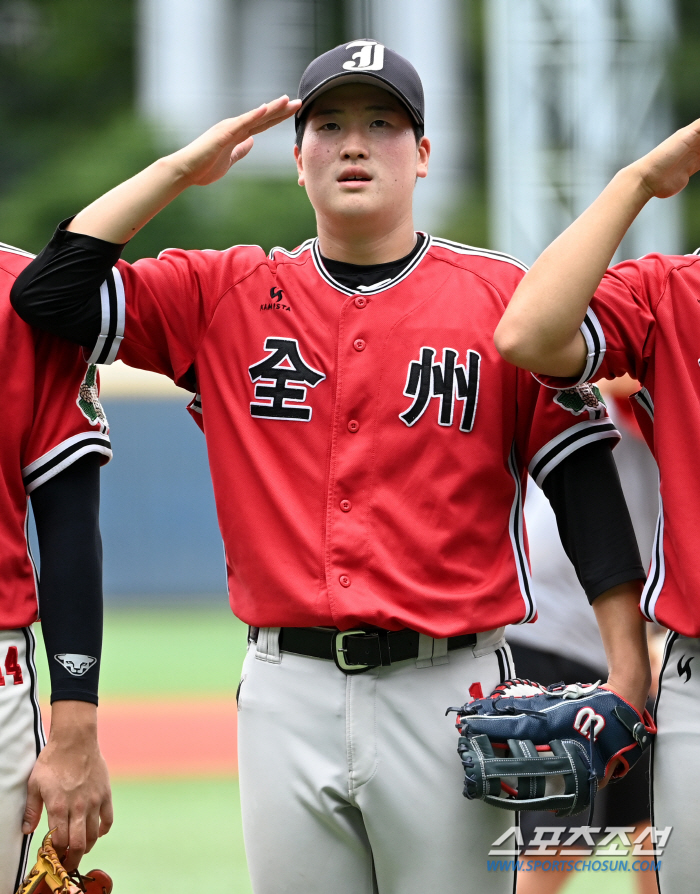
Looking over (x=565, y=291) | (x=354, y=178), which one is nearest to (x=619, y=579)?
(x=565, y=291)

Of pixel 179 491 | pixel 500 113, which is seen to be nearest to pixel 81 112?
pixel 500 113

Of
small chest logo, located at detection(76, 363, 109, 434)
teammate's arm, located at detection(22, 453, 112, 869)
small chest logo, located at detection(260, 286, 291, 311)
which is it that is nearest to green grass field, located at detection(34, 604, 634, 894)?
teammate's arm, located at detection(22, 453, 112, 869)

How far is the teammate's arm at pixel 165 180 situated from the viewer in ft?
7.70

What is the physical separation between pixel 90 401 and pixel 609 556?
104 centimetres

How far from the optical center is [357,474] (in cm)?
238

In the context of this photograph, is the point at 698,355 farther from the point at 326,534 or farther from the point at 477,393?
the point at 326,534

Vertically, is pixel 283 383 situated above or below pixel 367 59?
below

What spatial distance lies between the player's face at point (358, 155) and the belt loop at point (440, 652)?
0.82 meters

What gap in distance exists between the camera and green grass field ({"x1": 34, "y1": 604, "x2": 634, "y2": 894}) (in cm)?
438

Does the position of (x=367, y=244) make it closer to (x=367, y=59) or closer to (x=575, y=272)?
(x=367, y=59)

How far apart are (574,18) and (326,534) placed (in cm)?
1073

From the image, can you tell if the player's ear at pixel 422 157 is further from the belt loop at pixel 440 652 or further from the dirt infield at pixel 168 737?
the dirt infield at pixel 168 737

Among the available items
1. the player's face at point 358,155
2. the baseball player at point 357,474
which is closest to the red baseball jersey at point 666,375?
the baseball player at point 357,474

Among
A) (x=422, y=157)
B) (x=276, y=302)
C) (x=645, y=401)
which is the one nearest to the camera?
(x=645, y=401)
